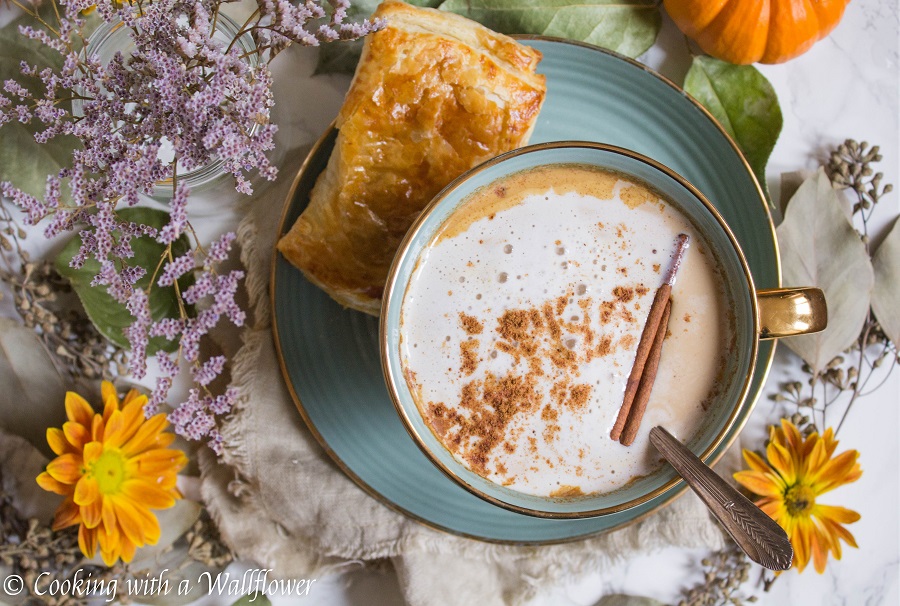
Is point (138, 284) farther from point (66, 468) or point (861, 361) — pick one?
point (861, 361)

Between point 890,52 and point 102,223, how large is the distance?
1962 mm

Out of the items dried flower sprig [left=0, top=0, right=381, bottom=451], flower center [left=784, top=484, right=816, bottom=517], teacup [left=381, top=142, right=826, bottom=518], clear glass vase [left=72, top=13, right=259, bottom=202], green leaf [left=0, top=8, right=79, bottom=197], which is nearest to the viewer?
dried flower sprig [left=0, top=0, right=381, bottom=451]

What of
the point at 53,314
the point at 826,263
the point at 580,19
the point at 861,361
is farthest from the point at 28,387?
the point at 861,361

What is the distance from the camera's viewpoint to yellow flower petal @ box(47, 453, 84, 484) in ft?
5.55

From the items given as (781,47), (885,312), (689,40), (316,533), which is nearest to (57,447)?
(316,533)

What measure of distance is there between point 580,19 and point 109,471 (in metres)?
1.55

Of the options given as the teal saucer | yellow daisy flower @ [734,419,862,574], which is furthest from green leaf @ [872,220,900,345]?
A: the teal saucer

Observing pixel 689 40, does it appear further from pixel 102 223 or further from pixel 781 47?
pixel 102 223

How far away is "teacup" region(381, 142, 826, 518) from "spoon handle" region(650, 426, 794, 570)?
43 millimetres

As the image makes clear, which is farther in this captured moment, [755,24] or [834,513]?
[834,513]

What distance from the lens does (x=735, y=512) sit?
1.40 metres

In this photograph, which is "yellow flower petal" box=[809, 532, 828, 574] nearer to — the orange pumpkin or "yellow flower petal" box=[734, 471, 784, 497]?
"yellow flower petal" box=[734, 471, 784, 497]

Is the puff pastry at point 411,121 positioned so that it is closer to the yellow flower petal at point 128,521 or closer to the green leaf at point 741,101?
the green leaf at point 741,101

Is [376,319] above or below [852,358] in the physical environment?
above
